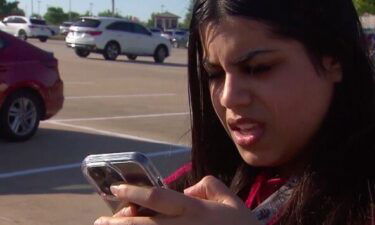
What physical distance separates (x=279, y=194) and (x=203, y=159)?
1.17ft

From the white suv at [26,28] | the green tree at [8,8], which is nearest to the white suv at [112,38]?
the white suv at [26,28]

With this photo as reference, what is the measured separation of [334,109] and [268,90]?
0.57 feet

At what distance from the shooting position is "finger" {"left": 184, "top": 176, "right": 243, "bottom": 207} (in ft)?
4.58

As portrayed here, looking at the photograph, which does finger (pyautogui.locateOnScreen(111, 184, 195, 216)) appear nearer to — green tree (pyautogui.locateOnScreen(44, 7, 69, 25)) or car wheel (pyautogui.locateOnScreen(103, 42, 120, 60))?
car wheel (pyautogui.locateOnScreen(103, 42, 120, 60))

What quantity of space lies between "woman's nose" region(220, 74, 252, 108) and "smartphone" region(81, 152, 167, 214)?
217 mm

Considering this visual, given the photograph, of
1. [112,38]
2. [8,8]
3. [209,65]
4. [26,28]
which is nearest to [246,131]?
[209,65]

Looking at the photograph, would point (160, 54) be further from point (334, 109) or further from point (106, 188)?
point (106, 188)

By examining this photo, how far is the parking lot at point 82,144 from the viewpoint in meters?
6.63

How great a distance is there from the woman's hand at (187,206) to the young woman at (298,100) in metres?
0.03

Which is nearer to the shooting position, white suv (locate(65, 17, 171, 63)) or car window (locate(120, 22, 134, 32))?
white suv (locate(65, 17, 171, 63))

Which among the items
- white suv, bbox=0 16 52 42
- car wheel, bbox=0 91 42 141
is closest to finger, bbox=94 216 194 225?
car wheel, bbox=0 91 42 141

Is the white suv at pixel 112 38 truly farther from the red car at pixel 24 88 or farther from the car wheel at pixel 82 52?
the red car at pixel 24 88

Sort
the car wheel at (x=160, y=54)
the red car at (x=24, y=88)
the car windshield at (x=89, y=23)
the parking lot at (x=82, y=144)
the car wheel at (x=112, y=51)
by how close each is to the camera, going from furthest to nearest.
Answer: the car wheel at (x=160, y=54) < the car windshield at (x=89, y=23) < the car wheel at (x=112, y=51) < the red car at (x=24, y=88) < the parking lot at (x=82, y=144)

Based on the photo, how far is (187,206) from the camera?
1.31 meters
